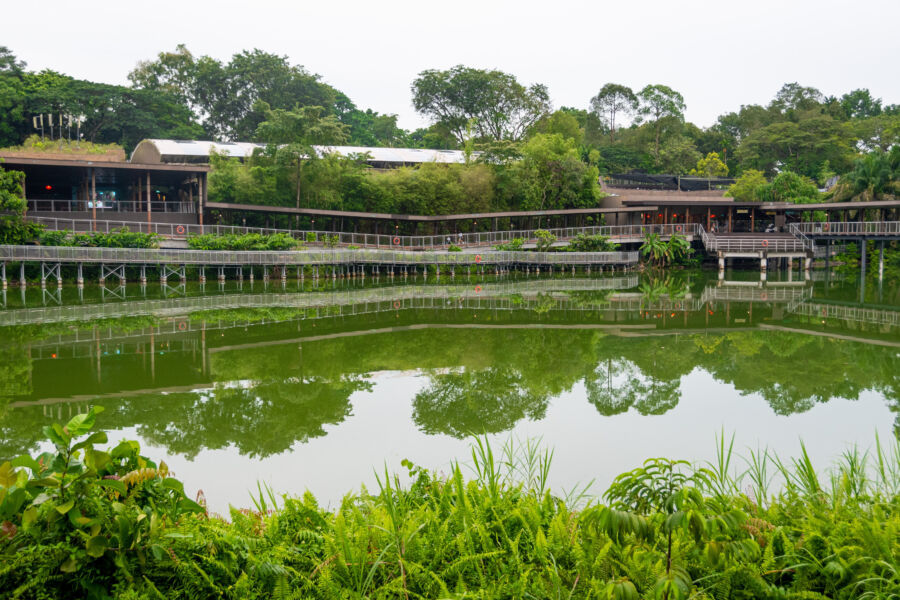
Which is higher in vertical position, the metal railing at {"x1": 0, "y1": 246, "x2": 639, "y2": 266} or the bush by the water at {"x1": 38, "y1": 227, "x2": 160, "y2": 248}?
the bush by the water at {"x1": 38, "y1": 227, "x2": 160, "y2": 248}

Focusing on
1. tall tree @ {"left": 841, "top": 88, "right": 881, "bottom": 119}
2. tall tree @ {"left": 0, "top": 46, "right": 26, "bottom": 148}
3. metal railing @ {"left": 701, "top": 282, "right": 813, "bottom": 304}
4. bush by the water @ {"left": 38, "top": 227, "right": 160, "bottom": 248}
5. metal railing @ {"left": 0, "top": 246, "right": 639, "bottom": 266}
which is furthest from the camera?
tall tree @ {"left": 841, "top": 88, "right": 881, "bottom": 119}

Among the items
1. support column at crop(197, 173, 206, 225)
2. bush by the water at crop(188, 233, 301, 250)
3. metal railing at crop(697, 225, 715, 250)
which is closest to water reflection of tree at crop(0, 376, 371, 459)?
bush by the water at crop(188, 233, 301, 250)

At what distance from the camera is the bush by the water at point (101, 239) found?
3030 cm

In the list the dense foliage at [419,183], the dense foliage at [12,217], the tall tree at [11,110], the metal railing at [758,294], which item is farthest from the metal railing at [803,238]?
the tall tree at [11,110]

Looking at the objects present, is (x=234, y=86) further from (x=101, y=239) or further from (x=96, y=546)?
(x=96, y=546)

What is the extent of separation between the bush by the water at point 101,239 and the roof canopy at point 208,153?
11301 mm

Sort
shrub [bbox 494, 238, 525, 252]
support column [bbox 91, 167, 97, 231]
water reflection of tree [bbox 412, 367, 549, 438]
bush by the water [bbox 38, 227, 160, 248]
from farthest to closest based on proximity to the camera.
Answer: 1. shrub [bbox 494, 238, 525, 252]
2. support column [bbox 91, 167, 97, 231]
3. bush by the water [bbox 38, 227, 160, 248]
4. water reflection of tree [bbox 412, 367, 549, 438]

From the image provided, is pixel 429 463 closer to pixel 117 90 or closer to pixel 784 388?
pixel 784 388

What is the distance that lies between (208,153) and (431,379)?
122ft

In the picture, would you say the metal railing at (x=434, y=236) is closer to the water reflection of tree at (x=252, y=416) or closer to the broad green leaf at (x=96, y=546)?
the water reflection of tree at (x=252, y=416)

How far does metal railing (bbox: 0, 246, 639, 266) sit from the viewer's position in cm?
2834

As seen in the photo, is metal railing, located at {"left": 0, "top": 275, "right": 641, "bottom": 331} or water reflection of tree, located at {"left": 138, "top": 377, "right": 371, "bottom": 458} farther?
metal railing, located at {"left": 0, "top": 275, "right": 641, "bottom": 331}

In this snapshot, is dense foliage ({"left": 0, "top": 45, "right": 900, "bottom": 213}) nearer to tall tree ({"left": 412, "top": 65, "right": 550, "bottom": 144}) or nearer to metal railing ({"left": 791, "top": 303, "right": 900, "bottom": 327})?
tall tree ({"left": 412, "top": 65, "right": 550, "bottom": 144})

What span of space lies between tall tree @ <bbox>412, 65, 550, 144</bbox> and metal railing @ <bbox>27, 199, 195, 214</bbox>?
26.0 m
